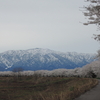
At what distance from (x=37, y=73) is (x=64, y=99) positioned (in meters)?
63.4

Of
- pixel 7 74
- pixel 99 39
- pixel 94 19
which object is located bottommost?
pixel 7 74

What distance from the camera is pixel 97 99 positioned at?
9367mm

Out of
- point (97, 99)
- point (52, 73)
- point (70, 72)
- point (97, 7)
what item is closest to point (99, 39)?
point (97, 7)

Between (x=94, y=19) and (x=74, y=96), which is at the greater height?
(x=94, y=19)

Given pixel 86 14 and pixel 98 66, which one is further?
pixel 98 66

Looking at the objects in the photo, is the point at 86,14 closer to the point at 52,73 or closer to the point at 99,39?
the point at 99,39

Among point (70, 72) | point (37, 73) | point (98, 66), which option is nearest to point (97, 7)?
point (98, 66)

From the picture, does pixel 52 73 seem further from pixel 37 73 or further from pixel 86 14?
pixel 86 14

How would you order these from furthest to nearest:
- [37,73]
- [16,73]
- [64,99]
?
[16,73] → [37,73] → [64,99]

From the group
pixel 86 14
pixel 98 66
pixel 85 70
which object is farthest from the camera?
pixel 85 70

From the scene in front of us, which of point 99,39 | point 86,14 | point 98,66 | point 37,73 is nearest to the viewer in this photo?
point 86,14

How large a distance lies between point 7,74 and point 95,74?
44.4m

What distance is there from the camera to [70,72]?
58.7 m

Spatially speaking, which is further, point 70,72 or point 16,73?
point 16,73
